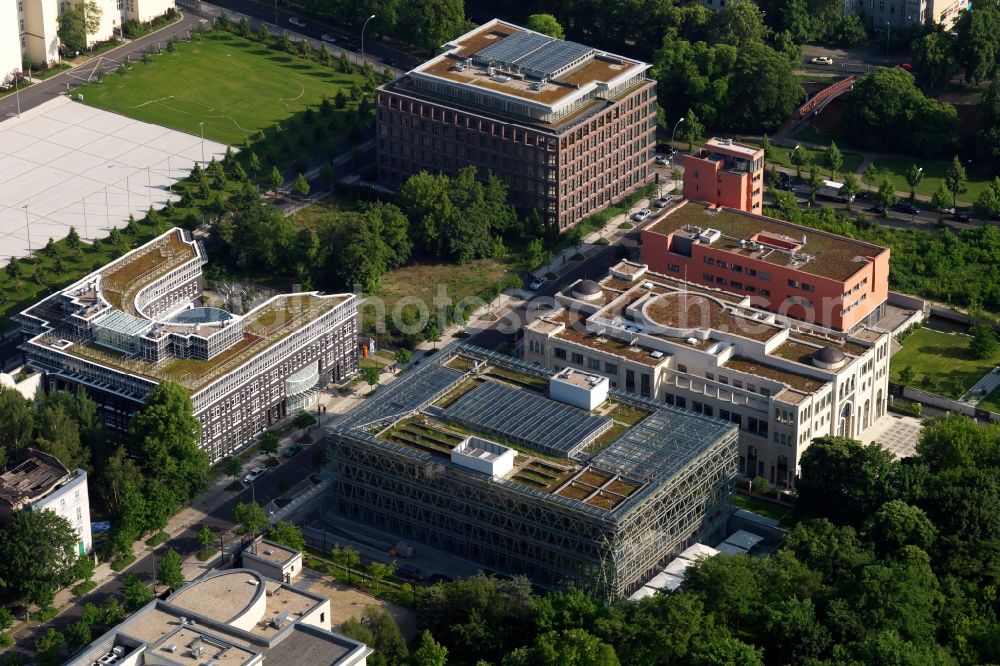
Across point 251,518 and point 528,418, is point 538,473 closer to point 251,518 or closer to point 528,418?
point 528,418

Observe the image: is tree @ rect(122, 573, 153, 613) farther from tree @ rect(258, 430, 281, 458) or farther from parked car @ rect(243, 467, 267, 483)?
tree @ rect(258, 430, 281, 458)

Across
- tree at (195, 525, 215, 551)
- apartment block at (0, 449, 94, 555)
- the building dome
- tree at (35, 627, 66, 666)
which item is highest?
the building dome

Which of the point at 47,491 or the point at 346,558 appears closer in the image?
the point at 47,491

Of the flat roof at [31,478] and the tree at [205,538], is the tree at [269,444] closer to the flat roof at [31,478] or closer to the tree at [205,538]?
the tree at [205,538]

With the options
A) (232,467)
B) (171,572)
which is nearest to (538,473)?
(232,467)

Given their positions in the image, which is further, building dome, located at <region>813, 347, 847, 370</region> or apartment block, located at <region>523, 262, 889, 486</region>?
building dome, located at <region>813, 347, 847, 370</region>

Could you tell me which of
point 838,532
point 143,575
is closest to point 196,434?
point 143,575

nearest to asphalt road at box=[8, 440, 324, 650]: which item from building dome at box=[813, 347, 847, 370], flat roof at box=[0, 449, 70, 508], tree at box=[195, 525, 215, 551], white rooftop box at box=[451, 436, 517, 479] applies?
tree at box=[195, 525, 215, 551]
